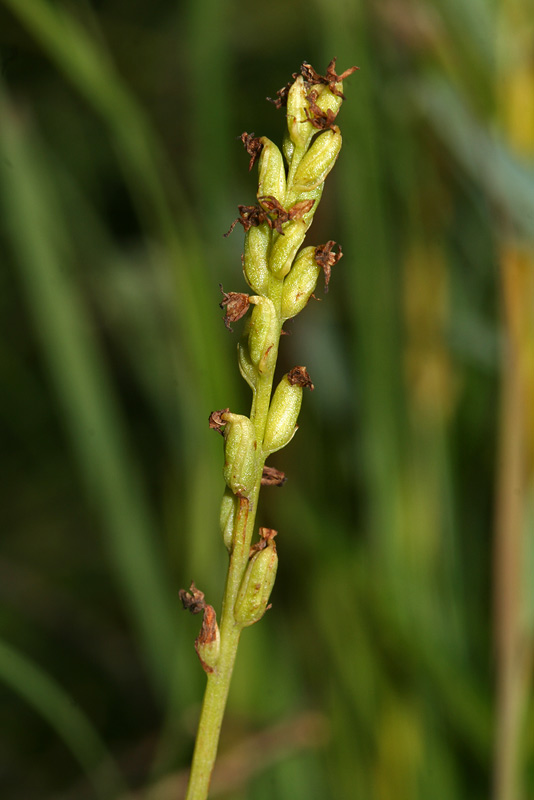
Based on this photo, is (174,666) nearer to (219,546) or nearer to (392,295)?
(219,546)

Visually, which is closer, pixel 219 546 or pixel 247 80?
pixel 219 546

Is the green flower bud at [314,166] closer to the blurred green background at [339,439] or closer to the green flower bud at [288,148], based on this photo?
the green flower bud at [288,148]

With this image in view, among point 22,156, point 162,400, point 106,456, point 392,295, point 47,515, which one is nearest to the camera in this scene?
Result: point 22,156

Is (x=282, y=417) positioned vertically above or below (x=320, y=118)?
below

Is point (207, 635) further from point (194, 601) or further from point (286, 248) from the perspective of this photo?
point (286, 248)

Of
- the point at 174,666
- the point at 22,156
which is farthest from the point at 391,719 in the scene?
the point at 22,156

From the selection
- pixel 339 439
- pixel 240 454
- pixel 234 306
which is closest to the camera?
pixel 240 454

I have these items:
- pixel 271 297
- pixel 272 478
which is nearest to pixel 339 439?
pixel 272 478
